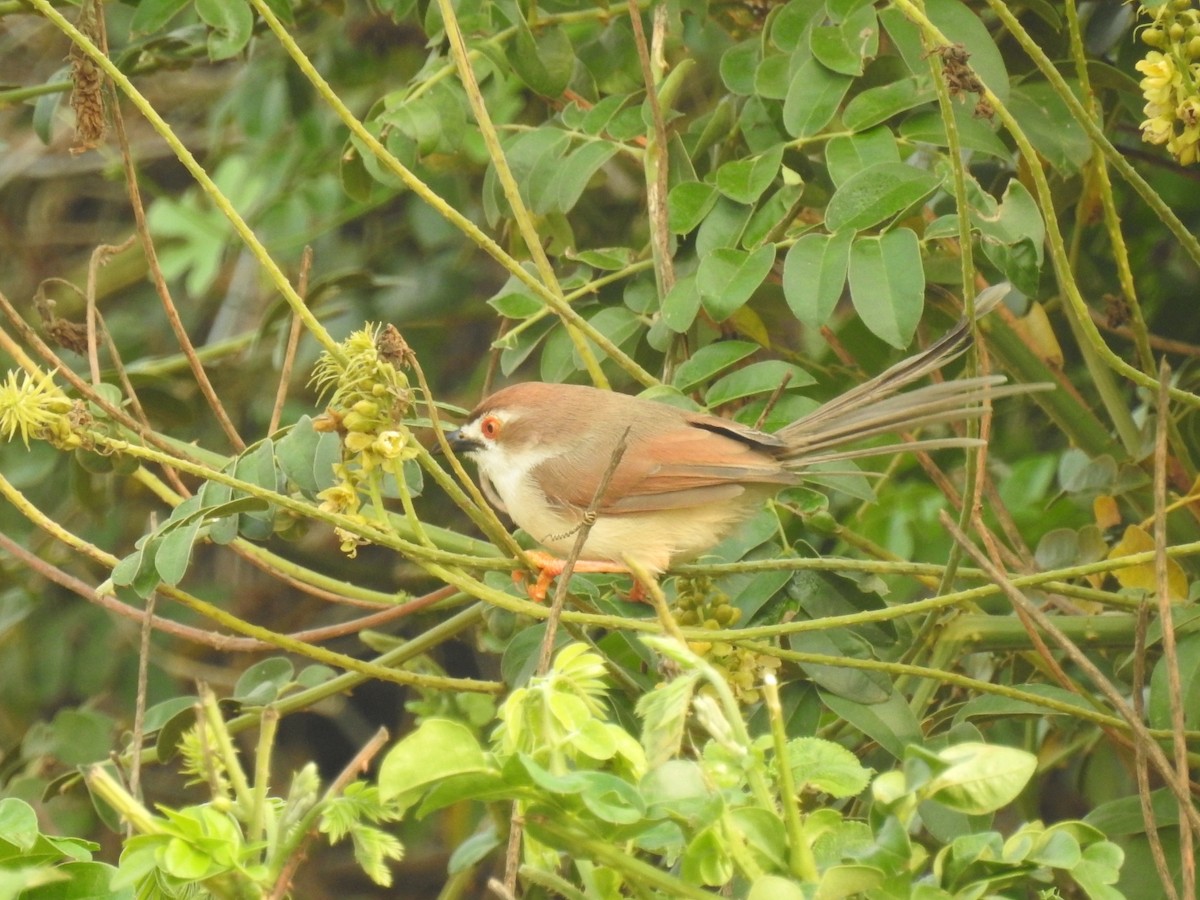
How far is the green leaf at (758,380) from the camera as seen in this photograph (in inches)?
123

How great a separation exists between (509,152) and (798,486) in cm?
109

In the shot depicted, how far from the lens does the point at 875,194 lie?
9.64ft

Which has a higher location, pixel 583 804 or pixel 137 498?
pixel 583 804

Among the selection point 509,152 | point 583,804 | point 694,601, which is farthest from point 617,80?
point 583,804

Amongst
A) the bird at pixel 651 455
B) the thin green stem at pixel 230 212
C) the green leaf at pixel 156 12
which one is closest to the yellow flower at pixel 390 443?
the thin green stem at pixel 230 212

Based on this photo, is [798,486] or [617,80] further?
[617,80]

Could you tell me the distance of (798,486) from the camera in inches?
133

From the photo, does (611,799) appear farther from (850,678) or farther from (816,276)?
(816,276)

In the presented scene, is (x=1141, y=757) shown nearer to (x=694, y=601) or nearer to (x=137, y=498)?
(x=694, y=601)

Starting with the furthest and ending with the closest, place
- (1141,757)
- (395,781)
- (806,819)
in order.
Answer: (1141,757), (806,819), (395,781)

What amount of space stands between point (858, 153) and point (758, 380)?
53cm

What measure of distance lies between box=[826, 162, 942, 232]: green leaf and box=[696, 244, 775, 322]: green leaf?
0.16m

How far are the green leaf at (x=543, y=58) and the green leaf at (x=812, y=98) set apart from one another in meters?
0.69

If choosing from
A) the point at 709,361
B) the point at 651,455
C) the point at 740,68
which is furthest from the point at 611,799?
the point at 740,68
